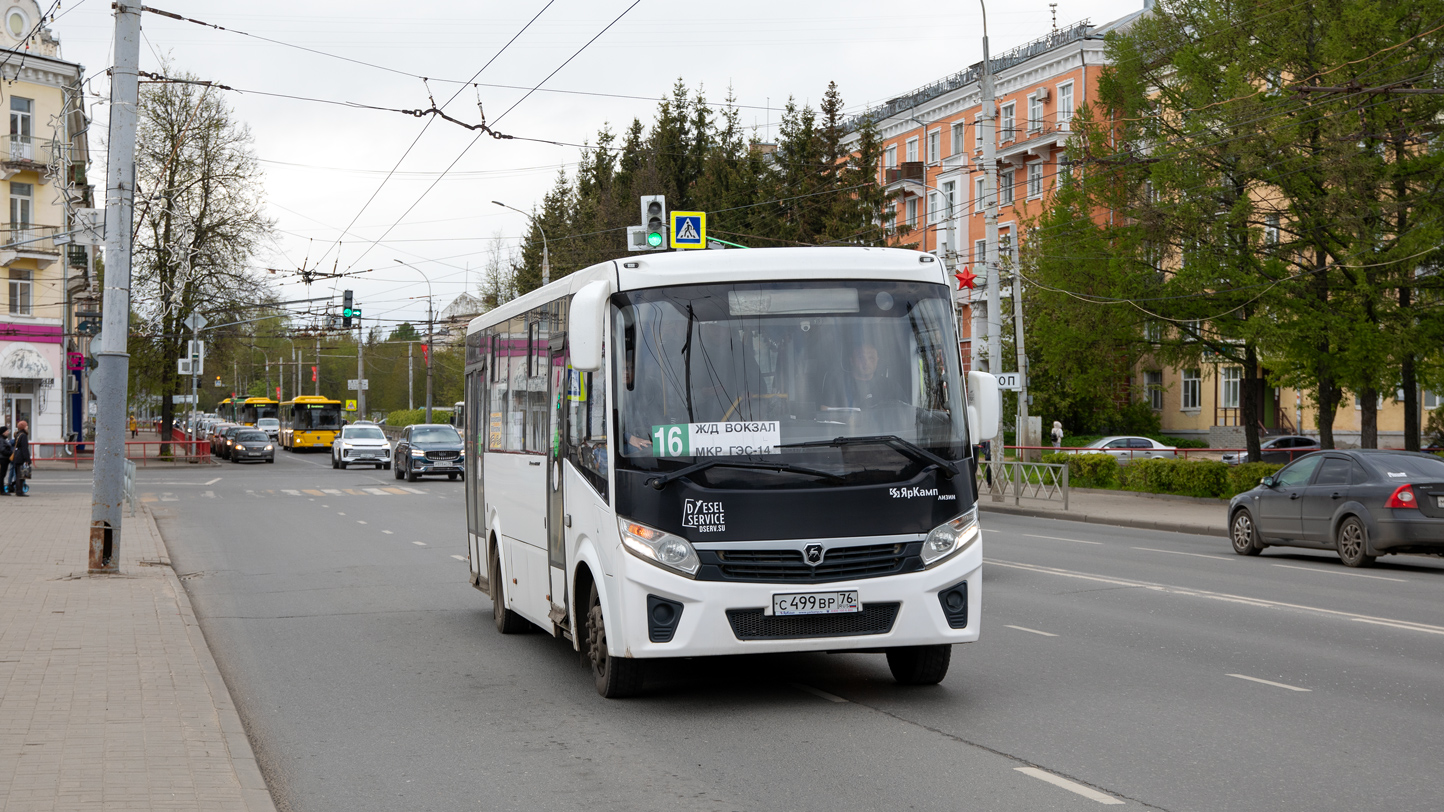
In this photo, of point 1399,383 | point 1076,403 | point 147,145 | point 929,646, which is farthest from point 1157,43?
point 147,145

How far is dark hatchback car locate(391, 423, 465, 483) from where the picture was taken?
43.2 m

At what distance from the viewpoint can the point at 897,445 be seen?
8.03 metres

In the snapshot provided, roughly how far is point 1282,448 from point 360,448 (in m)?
Result: 33.0

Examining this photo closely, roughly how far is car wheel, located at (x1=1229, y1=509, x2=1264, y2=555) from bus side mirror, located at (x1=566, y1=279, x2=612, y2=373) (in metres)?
13.9

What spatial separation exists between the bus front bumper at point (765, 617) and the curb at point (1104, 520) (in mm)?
18184

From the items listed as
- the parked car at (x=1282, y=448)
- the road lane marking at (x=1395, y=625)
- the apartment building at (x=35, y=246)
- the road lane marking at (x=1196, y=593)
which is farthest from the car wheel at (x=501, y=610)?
the apartment building at (x=35, y=246)

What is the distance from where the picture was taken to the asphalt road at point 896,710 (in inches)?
246

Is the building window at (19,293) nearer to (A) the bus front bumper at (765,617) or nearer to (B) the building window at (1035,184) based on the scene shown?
(B) the building window at (1035,184)

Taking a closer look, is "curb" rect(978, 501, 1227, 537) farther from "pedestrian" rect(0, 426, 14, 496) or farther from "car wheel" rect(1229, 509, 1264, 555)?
"pedestrian" rect(0, 426, 14, 496)

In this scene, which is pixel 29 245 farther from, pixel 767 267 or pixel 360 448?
pixel 767 267

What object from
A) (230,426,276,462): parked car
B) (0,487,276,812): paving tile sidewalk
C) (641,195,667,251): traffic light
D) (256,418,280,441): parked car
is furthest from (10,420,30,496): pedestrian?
(256,418,280,441): parked car

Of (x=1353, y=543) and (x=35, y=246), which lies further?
(x=35, y=246)

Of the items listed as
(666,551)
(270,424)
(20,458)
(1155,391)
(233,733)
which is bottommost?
(233,733)

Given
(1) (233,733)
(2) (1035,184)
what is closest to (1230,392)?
(2) (1035,184)
